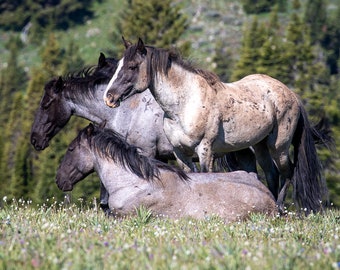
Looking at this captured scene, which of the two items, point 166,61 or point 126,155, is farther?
point 166,61

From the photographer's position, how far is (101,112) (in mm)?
12406

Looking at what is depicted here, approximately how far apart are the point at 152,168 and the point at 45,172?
38.7m

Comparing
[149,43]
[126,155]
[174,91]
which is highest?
[174,91]

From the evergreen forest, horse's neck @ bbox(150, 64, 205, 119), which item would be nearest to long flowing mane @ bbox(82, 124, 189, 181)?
the evergreen forest

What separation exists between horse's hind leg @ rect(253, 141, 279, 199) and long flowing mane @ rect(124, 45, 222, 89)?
5.64ft

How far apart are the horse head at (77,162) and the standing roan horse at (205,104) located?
1.81 feet

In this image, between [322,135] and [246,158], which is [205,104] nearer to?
[246,158]

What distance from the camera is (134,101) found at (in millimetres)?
12133

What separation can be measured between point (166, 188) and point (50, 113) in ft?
12.0

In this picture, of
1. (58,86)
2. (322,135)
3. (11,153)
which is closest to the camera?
(58,86)

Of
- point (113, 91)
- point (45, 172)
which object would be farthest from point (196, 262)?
point (45, 172)

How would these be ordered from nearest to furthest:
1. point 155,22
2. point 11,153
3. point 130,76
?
point 130,76 < point 11,153 < point 155,22

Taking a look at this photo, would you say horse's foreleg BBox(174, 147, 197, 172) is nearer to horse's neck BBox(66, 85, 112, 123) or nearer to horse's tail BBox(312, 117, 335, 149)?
horse's neck BBox(66, 85, 112, 123)

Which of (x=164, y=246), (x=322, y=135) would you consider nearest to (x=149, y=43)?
(x=322, y=135)
